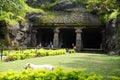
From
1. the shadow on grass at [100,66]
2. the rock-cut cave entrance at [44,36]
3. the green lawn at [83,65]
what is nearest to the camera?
the shadow on grass at [100,66]

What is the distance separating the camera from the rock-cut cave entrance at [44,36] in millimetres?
42375

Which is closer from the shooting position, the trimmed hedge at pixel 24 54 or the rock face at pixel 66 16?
the trimmed hedge at pixel 24 54

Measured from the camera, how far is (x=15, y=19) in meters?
36.4

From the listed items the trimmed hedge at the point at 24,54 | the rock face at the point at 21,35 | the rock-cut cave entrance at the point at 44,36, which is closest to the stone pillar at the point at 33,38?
the rock face at the point at 21,35

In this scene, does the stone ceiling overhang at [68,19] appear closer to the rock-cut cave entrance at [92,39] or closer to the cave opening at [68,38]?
the cave opening at [68,38]

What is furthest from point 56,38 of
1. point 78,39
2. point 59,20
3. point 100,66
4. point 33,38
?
point 100,66

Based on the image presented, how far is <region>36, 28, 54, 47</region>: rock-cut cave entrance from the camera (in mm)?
42375

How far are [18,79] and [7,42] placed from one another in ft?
92.8

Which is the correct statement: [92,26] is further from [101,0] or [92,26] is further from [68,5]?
[101,0]

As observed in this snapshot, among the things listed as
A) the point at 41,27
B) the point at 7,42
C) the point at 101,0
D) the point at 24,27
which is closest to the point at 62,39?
the point at 41,27

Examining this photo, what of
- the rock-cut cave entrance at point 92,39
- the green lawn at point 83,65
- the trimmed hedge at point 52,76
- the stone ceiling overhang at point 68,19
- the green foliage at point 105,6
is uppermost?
the green foliage at point 105,6

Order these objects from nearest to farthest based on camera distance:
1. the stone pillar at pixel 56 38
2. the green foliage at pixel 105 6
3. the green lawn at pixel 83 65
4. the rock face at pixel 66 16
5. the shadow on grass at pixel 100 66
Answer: the shadow on grass at pixel 100 66
the green lawn at pixel 83 65
the green foliage at pixel 105 6
the rock face at pixel 66 16
the stone pillar at pixel 56 38

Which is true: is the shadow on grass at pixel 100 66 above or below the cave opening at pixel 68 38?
above

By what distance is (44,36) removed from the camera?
147ft
